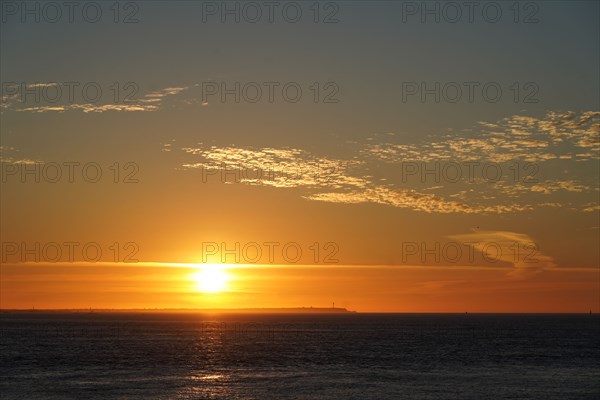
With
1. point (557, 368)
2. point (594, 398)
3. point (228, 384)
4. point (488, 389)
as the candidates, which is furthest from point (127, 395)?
point (557, 368)

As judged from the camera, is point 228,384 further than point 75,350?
No

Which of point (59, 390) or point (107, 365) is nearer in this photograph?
point (59, 390)

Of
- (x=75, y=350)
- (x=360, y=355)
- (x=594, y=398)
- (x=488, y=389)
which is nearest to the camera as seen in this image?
(x=594, y=398)

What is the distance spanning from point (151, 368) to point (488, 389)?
46.0 m

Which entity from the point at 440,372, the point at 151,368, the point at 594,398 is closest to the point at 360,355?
the point at 440,372

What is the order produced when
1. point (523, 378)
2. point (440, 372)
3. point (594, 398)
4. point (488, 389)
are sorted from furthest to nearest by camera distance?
point (440, 372), point (523, 378), point (488, 389), point (594, 398)

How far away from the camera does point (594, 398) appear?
73000 millimetres

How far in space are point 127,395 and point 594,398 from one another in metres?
45.1

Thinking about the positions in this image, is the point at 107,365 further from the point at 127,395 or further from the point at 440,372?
the point at 440,372

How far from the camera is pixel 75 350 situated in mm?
142875

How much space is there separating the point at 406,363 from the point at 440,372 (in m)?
14.3

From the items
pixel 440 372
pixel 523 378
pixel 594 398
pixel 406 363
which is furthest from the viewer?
pixel 406 363

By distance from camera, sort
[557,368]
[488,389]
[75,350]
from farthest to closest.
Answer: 1. [75,350]
2. [557,368]
3. [488,389]

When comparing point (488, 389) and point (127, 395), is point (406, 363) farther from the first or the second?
point (127, 395)
